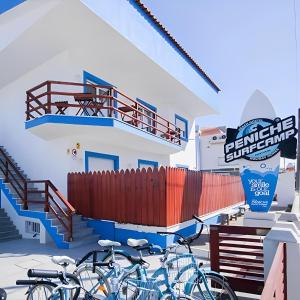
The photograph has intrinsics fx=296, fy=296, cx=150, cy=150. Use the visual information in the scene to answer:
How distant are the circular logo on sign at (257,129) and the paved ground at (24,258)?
3.37 m

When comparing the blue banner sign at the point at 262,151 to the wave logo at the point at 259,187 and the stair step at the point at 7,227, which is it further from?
the stair step at the point at 7,227

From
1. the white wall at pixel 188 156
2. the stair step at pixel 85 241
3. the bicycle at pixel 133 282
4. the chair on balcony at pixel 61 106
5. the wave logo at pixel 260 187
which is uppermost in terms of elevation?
the chair on balcony at pixel 61 106

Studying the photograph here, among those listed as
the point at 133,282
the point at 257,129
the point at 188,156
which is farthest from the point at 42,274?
the point at 188,156

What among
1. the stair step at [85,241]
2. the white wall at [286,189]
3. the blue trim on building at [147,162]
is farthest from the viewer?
the white wall at [286,189]

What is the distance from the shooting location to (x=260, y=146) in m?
10.2

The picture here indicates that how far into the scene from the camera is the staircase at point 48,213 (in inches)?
342

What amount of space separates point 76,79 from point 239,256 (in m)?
9.21

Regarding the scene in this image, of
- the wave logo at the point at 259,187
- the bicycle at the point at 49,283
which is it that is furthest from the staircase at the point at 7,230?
the wave logo at the point at 259,187

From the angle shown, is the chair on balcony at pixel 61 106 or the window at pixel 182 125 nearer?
the chair on balcony at pixel 61 106

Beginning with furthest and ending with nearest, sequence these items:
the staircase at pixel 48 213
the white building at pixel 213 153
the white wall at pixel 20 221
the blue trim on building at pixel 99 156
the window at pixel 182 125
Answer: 1. the white building at pixel 213 153
2. the window at pixel 182 125
3. the blue trim on building at pixel 99 156
4. the white wall at pixel 20 221
5. the staircase at pixel 48 213

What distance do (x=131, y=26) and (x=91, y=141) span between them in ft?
15.6

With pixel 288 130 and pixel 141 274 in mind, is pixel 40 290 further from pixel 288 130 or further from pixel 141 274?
pixel 288 130

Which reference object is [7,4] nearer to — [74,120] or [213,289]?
[74,120]

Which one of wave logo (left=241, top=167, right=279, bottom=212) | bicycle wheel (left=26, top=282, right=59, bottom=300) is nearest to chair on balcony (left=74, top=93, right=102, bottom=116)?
wave logo (left=241, top=167, right=279, bottom=212)
